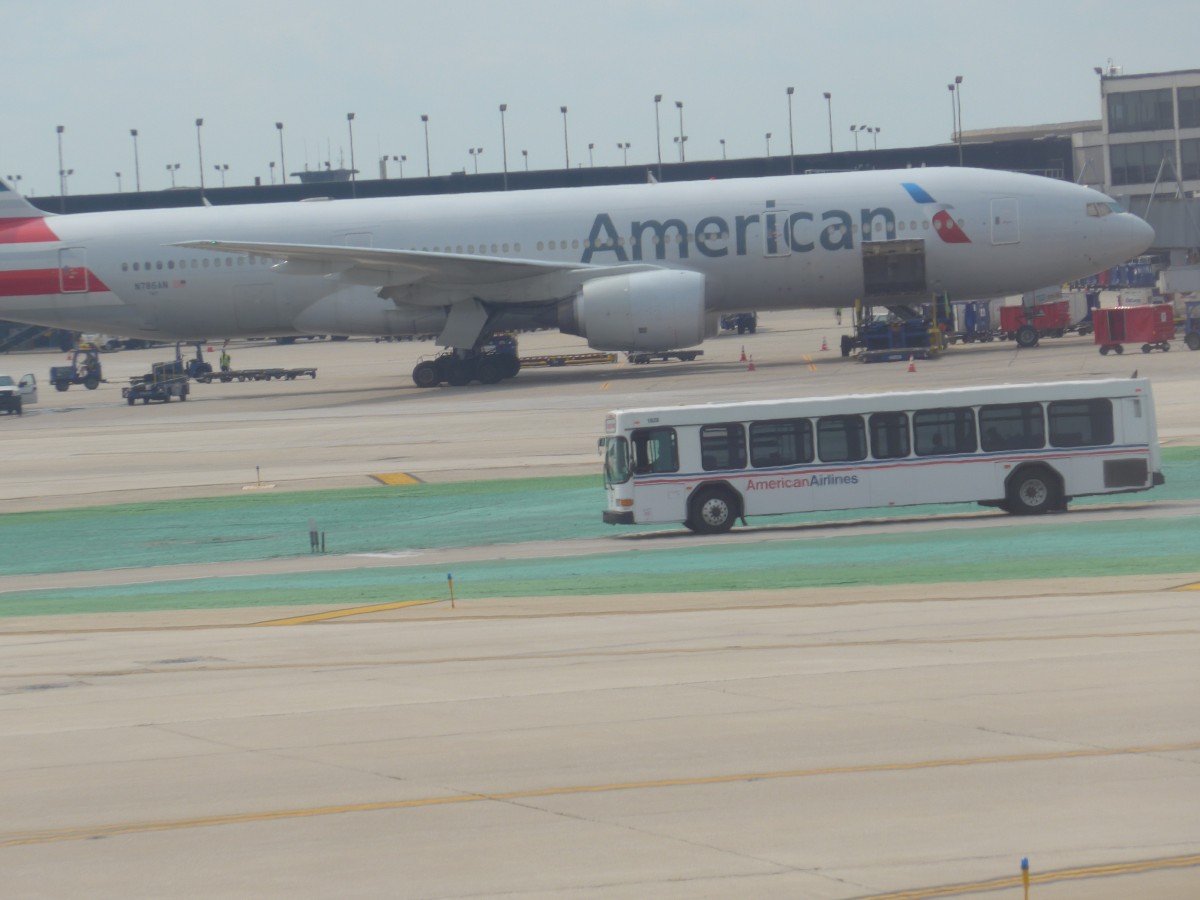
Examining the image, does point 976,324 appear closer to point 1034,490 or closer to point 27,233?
point 27,233

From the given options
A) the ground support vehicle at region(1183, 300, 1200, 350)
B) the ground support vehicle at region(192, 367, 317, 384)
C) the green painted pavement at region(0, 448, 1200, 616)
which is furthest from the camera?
the ground support vehicle at region(192, 367, 317, 384)

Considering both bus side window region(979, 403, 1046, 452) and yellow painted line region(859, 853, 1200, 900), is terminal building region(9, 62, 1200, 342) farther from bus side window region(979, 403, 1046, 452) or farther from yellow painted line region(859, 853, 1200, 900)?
yellow painted line region(859, 853, 1200, 900)

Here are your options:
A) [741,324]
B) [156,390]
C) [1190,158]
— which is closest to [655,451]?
[156,390]

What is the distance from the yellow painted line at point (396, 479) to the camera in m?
33.0

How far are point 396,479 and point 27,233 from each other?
90.3ft

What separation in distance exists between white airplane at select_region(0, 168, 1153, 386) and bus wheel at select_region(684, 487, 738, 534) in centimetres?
2256

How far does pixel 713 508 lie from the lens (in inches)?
1069

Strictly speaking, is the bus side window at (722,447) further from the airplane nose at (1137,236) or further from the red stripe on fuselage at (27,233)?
the red stripe on fuselage at (27,233)

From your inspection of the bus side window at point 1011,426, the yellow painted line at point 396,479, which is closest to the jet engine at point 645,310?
the yellow painted line at point 396,479

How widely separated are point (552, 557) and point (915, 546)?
18.7 feet

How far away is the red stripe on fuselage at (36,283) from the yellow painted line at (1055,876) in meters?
49.8

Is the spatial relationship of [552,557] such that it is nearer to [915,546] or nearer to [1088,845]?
[915,546]

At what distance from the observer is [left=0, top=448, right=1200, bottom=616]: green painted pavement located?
2181 cm

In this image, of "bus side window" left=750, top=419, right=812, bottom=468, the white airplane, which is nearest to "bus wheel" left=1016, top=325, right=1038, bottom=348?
the white airplane
